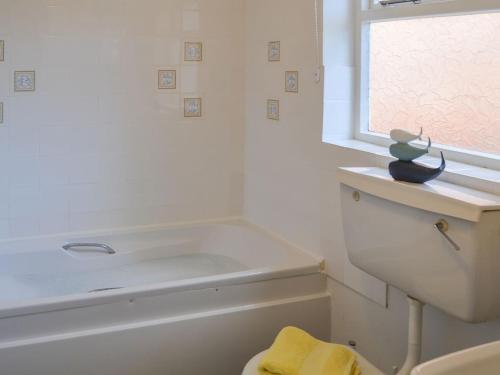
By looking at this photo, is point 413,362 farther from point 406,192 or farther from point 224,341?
point 224,341

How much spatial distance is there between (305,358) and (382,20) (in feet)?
4.36

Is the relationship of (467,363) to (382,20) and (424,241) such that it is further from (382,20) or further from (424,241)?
(382,20)

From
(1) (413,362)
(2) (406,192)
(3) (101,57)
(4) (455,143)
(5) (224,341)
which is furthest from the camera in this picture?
(3) (101,57)

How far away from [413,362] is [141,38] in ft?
6.38

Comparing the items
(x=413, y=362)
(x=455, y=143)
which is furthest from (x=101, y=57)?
(x=413, y=362)

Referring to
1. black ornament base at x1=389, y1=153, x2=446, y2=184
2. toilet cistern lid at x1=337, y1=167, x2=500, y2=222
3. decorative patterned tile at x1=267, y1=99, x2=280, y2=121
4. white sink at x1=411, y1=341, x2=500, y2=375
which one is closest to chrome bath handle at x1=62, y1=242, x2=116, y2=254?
decorative patterned tile at x1=267, y1=99, x2=280, y2=121

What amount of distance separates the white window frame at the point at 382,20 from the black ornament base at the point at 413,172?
233 millimetres

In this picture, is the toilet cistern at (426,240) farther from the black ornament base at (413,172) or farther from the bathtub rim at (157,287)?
the bathtub rim at (157,287)

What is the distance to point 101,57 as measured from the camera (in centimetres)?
316

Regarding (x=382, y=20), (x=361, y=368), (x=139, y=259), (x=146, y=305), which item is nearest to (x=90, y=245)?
(x=139, y=259)

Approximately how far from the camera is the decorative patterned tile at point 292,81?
2938mm

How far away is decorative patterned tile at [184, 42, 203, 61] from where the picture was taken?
3316 mm

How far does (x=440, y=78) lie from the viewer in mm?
2363

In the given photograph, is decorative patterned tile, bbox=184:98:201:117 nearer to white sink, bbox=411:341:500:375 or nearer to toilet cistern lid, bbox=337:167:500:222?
toilet cistern lid, bbox=337:167:500:222
